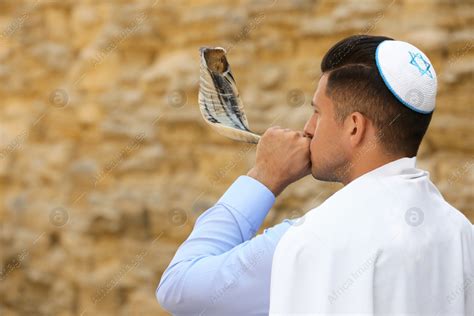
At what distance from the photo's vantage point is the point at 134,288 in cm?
588

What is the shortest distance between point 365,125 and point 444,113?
10.4 ft

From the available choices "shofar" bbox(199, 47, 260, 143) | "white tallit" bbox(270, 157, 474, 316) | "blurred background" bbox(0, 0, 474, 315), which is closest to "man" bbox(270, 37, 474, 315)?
"white tallit" bbox(270, 157, 474, 316)

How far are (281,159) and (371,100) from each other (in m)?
0.23

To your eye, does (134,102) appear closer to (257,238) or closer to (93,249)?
(93,249)

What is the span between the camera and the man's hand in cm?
174

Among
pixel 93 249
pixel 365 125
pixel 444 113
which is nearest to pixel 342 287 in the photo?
pixel 365 125

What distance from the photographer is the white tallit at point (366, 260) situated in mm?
1514

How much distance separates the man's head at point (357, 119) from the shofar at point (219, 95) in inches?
13.1

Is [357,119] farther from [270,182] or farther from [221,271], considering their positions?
[221,271]

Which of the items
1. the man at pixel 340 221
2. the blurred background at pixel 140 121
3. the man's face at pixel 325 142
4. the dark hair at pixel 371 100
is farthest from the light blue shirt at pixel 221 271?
the blurred background at pixel 140 121

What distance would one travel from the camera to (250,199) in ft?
5.76

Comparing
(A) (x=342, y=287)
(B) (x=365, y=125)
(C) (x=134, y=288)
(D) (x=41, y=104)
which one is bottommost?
(C) (x=134, y=288)

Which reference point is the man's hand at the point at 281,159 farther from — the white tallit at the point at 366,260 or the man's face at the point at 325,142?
the white tallit at the point at 366,260

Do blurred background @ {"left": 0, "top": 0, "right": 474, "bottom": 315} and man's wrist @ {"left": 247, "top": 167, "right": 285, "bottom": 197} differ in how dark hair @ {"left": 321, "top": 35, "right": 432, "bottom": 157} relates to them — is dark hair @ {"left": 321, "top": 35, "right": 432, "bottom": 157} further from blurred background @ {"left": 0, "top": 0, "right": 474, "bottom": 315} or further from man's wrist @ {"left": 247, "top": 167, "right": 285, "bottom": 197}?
blurred background @ {"left": 0, "top": 0, "right": 474, "bottom": 315}
